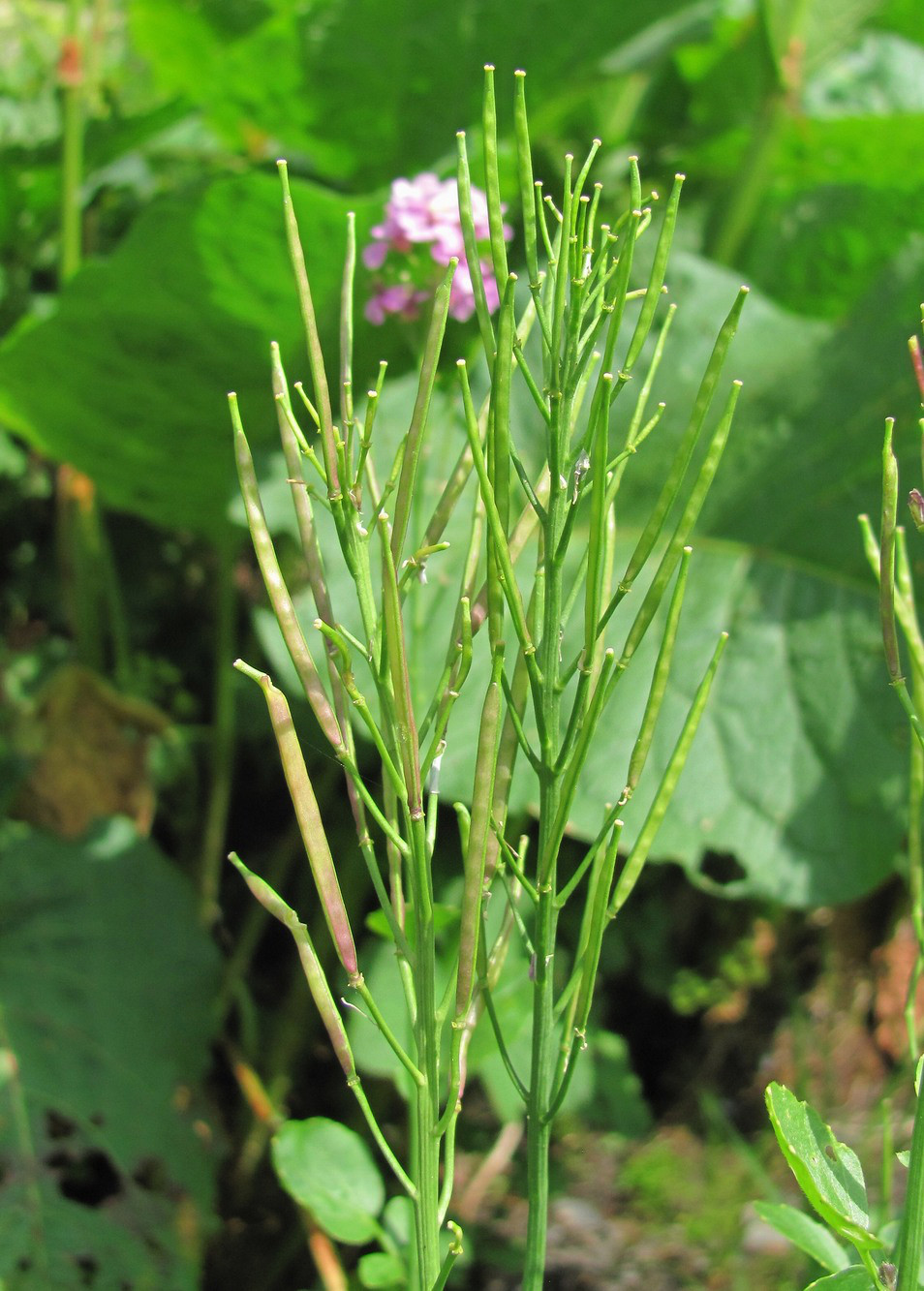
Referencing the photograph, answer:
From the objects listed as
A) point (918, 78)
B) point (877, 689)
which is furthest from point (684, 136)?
point (877, 689)

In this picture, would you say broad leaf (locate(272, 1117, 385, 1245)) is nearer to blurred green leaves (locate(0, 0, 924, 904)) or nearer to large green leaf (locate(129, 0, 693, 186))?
blurred green leaves (locate(0, 0, 924, 904))

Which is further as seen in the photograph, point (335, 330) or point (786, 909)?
point (786, 909)

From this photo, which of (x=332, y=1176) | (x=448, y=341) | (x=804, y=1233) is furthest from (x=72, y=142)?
(x=804, y=1233)

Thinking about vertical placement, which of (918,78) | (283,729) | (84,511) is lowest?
(84,511)

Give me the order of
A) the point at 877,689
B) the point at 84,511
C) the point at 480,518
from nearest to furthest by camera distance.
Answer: the point at 480,518
the point at 877,689
the point at 84,511

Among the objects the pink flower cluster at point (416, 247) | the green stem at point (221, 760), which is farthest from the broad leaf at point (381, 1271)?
the green stem at point (221, 760)

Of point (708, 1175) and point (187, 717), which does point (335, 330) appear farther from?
point (708, 1175)
